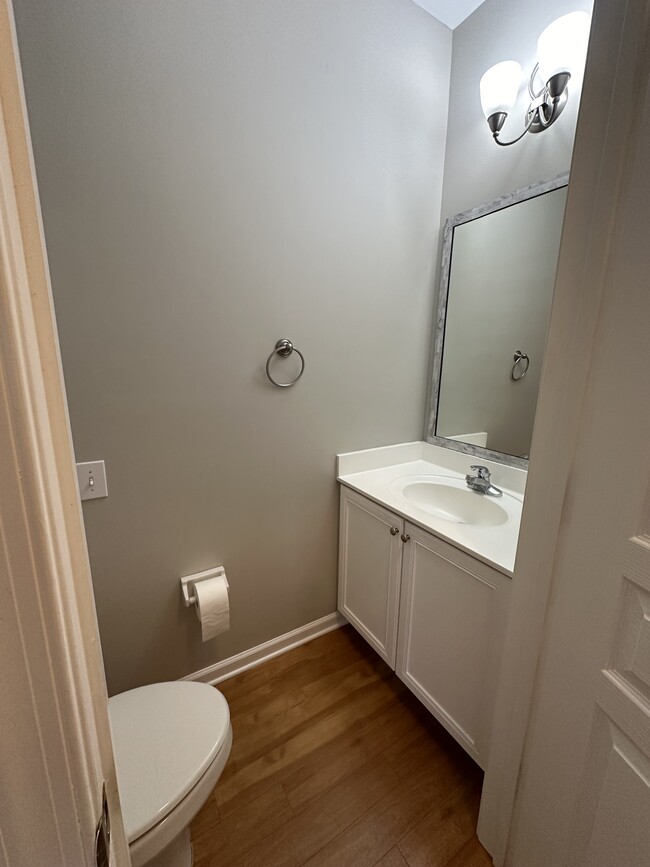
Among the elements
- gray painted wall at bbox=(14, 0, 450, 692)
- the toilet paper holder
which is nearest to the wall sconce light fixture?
gray painted wall at bbox=(14, 0, 450, 692)

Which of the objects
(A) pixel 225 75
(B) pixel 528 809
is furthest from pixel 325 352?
(B) pixel 528 809

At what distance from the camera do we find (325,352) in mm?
1511

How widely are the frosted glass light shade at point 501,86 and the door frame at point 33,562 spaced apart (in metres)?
1.61

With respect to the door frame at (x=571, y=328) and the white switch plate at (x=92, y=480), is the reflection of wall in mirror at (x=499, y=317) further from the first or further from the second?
the white switch plate at (x=92, y=480)

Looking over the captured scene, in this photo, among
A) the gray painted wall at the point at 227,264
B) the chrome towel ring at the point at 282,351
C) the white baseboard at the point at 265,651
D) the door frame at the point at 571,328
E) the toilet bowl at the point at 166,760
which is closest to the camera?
the door frame at the point at 571,328

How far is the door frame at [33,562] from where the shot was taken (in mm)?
258

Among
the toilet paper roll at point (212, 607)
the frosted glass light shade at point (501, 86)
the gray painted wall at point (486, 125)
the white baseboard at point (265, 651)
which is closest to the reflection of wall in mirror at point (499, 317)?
the gray painted wall at point (486, 125)

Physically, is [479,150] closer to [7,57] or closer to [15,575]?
[7,57]

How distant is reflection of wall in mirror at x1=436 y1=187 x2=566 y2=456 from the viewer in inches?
54.7

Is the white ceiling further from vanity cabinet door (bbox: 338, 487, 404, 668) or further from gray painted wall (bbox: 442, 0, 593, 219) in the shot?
vanity cabinet door (bbox: 338, 487, 404, 668)

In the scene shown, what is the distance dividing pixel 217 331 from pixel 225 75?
80 cm

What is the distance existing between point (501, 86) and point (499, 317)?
2.64 ft

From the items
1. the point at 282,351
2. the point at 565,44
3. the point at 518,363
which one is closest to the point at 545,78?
the point at 565,44

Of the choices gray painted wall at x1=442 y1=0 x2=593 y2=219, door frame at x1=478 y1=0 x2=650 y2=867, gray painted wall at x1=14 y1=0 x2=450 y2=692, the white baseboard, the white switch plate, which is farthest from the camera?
the white baseboard
